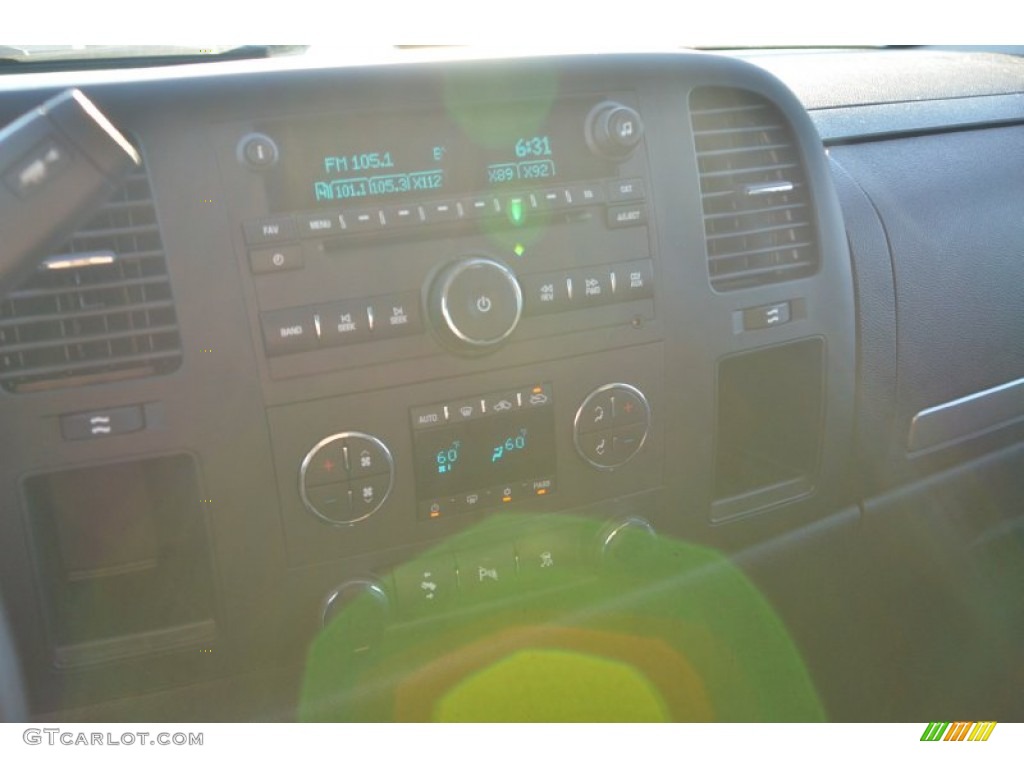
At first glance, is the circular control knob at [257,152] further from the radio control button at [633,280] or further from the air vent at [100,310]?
the radio control button at [633,280]

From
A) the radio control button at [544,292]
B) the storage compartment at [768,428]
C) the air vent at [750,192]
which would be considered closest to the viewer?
the radio control button at [544,292]

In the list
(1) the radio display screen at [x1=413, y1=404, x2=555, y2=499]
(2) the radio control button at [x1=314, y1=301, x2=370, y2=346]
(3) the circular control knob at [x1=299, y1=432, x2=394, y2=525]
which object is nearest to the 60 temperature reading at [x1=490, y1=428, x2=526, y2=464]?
(1) the radio display screen at [x1=413, y1=404, x2=555, y2=499]

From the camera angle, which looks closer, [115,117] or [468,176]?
[115,117]

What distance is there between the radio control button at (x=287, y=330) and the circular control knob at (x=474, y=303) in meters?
0.17

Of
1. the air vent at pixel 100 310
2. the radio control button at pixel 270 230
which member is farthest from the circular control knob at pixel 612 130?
the air vent at pixel 100 310

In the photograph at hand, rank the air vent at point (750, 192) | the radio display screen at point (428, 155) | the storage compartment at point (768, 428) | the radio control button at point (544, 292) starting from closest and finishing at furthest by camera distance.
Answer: the radio display screen at point (428, 155)
the radio control button at point (544, 292)
the air vent at point (750, 192)
the storage compartment at point (768, 428)

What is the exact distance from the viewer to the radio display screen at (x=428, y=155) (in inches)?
58.5

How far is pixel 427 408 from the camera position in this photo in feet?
5.18

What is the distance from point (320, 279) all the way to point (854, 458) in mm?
1132

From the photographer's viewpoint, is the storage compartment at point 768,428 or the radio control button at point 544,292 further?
the storage compartment at point 768,428

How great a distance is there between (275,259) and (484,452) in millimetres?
419

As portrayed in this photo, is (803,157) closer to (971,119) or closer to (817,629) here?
(971,119)

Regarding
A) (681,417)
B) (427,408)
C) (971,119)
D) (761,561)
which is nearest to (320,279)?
(427,408)
